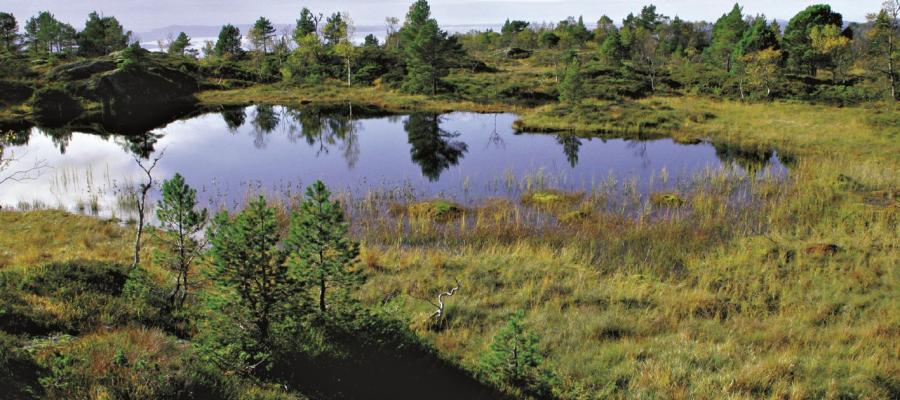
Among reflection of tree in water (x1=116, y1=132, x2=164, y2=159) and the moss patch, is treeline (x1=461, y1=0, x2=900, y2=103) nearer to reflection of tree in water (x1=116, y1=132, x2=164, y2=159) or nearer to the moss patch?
the moss patch

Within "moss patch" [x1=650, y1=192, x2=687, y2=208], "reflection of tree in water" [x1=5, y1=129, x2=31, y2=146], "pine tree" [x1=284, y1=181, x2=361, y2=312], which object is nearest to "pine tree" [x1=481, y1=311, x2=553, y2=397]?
"pine tree" [x1=284, y1=181, x2=361, y2=312]

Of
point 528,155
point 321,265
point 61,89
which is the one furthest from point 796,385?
point 61,89

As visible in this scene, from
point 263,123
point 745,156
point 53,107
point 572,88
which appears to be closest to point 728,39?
point 572,88

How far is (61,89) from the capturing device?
59.2m

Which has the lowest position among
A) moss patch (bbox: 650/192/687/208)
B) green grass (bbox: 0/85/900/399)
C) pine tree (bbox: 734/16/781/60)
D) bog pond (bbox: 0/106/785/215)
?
green grass (bbox: 0/85/900/399)

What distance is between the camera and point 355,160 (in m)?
38.1

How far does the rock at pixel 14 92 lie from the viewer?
197ft

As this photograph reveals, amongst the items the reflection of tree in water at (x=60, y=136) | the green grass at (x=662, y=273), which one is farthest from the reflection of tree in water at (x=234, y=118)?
the green grass at (x=662, y=273)

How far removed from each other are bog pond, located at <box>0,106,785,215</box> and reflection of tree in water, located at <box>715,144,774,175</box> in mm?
119

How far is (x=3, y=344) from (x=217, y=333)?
266 centimetres

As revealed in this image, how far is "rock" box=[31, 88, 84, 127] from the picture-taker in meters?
55.3

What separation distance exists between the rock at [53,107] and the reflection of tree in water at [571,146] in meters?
45.4

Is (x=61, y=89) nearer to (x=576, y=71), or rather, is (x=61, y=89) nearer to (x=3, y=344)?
(x=576, y=71)

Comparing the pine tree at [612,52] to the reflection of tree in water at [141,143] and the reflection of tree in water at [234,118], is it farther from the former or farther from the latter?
the reflection of tree in water at [141,143]
